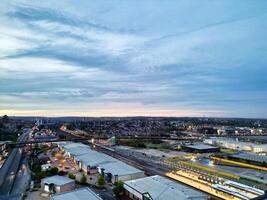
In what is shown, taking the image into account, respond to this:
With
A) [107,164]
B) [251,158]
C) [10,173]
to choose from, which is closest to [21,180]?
[10,173]

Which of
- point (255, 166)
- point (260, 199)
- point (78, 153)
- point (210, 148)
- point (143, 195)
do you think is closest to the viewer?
point (260, 199)

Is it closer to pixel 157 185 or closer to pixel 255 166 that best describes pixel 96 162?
pixel 157 185

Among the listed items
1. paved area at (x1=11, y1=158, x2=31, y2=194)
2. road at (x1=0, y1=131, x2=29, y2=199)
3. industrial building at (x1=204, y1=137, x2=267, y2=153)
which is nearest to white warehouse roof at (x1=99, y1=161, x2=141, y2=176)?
paved area at (x1=11, y1=158, x2=31, y2=194)

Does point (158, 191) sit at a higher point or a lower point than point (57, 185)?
higher

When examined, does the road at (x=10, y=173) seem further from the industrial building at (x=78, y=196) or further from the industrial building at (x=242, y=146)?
the industrial building at (x=242, y=146)

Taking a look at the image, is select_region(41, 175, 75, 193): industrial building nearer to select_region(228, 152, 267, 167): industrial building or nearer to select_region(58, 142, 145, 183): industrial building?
select_region(58, 142, 145, 183): industrial building

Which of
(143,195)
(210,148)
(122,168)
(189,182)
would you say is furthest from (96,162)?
(210,148)

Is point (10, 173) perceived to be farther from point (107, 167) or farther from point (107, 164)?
point (107, 167)
